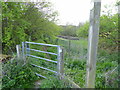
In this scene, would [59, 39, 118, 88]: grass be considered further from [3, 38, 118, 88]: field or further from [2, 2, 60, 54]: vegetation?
[2, 2, 60, 54]: vegetation

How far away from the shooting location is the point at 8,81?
5.96 feet

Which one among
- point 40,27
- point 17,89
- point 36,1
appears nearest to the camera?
point 17,89

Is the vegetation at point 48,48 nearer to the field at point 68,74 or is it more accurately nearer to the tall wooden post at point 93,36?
the field at point 68,74

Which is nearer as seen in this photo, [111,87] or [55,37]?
[111,87]

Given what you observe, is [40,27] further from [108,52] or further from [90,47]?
[90,47]

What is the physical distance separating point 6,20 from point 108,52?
9.70 ft

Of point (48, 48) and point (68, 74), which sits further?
point (48, 48)

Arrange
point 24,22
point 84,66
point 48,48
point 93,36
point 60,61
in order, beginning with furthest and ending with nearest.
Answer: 1. point 48,48
2. point 24,22
3. point 84,66
4. point 60,61
5. point 93,36

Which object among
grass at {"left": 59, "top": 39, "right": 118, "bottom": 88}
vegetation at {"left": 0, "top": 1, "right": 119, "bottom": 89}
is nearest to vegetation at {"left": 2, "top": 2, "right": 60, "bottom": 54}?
vegetation at {"left": 0, "top": 1, "right": 119, "bottom": 89}

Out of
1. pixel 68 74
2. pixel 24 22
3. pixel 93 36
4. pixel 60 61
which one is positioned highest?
pixel 24 22

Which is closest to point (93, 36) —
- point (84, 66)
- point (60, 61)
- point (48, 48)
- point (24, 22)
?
point (60, 61)

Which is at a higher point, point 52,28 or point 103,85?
point 52,28

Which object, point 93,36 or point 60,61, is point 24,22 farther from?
point 93,36

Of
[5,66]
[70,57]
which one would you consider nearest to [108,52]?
[70,57]
